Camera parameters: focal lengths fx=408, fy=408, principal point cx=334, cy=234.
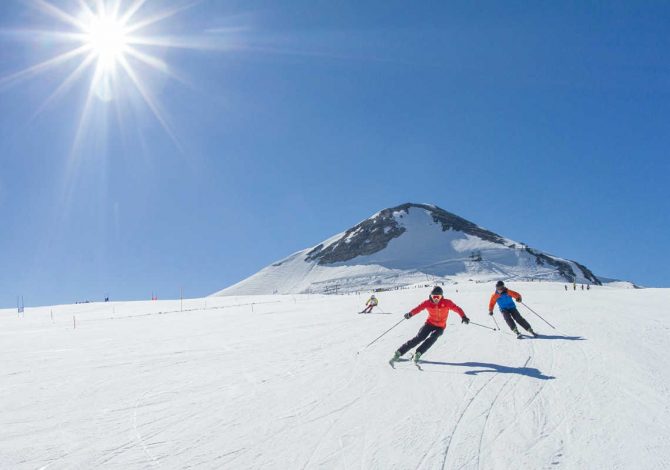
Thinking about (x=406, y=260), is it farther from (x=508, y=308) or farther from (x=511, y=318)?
(x=511, y=318)

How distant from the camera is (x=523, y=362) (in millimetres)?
8391

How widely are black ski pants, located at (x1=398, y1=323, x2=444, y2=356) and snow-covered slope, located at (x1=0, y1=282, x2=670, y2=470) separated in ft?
1.48

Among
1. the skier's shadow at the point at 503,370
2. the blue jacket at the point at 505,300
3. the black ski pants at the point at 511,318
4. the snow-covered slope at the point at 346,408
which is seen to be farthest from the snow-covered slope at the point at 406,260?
the skier's shadow at the point at 503,370

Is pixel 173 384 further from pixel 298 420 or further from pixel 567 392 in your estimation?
pixel 567 392

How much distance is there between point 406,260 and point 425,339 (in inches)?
5085

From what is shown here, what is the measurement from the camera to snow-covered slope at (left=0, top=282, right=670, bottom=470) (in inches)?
169

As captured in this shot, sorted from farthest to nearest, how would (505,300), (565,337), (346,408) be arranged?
(505,300), (565,337), (346,408)

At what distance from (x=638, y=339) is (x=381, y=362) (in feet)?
22.7

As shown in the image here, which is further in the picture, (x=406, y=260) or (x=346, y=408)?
(x=406, y=260)

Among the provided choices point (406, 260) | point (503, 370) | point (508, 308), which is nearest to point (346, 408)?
point (503, 370)

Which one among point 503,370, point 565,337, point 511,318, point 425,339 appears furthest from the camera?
point 511,318

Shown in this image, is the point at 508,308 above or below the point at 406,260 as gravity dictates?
below

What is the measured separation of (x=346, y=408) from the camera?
18.9 ft

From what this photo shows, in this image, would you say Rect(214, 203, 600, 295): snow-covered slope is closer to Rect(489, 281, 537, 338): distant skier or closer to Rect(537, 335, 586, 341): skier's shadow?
Rect(489, 281, 537, 338): distant skier
